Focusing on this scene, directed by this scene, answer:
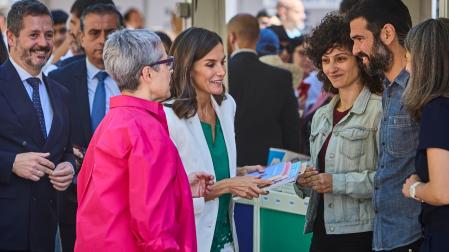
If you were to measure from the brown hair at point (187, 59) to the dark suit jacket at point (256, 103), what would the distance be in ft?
10.4

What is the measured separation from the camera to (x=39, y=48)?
4.96m

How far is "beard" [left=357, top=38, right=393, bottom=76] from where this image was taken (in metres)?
4.24

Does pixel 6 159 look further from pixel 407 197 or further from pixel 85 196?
pixel 407 197

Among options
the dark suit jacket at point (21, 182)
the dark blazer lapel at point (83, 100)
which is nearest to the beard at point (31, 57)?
the dark suit jacket at point (21, 182)

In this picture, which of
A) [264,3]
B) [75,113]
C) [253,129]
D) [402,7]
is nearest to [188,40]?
[402,7]

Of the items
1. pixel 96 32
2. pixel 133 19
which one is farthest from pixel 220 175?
pixel 133 19

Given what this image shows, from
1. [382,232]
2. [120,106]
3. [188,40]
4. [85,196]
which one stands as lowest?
[382,232]

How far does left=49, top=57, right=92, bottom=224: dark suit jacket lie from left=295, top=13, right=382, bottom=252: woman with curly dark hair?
1.64 m

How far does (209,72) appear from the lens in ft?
14.4

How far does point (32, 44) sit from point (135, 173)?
1851 millimetres

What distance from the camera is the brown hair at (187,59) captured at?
4.32m

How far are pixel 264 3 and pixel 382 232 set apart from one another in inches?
491

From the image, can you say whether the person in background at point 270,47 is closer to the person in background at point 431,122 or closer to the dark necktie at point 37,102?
the dark necktie at point 37,102

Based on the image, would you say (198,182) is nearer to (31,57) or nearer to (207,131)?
(207,131)
